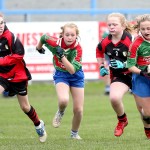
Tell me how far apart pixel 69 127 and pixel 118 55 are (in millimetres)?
2597

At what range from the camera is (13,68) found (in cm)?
1092

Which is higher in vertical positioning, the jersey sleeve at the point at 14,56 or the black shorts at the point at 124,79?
the jersey sleeve at the point at 14,56

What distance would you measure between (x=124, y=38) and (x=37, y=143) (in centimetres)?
205

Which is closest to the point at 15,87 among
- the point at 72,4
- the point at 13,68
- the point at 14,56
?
the point at 13,68

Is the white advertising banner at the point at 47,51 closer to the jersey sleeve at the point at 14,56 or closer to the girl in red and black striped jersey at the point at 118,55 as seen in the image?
the girl in red and black striped jersey at the point at 118,55

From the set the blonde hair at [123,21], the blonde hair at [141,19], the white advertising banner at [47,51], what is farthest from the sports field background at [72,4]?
the blonde hair at [141,19]

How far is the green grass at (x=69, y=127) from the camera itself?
1048 centimetres

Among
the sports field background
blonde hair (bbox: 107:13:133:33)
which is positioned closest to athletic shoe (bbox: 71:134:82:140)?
blonde hair (bbox: 107:13:133:33)

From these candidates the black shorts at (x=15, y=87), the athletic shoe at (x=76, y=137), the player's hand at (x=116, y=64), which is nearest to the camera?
the black shorts at (x=15, y=87)

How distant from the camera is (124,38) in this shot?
37.3 ft

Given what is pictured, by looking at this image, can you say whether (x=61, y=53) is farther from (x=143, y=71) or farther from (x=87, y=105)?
(x=87, y=105)

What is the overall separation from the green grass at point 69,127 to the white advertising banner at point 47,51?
23.5 inches

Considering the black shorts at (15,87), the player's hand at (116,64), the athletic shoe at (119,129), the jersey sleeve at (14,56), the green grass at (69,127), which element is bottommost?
the green grass at (69,127)

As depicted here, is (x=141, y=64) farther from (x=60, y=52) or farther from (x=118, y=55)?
(x=60, y=52)
